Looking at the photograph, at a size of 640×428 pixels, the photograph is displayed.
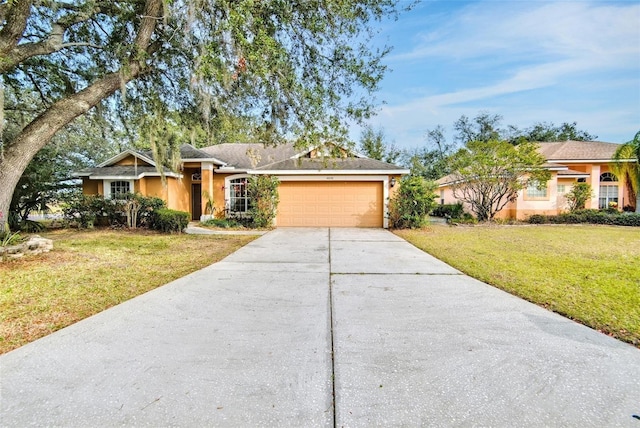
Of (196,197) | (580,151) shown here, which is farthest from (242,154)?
(580,151)

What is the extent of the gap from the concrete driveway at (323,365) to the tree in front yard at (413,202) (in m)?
8.54

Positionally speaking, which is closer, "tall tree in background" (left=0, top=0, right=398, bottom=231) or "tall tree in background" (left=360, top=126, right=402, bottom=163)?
"tall tree in background" (left=0, top=0, right=398, bottom=231)

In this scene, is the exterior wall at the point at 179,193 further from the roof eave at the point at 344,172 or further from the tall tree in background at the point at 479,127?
the tall tree in background at the point at 479,127

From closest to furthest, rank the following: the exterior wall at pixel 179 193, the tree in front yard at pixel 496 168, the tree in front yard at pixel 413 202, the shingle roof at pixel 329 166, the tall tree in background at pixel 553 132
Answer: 1. the tree in front yard at pixel 413 202
2. the shingle roof at pixel 329 166
3. the tree in front yard at pixel 496 168
4. the exterior wall at pixel 179 193
5. the tall tree in background at pixel 553 132

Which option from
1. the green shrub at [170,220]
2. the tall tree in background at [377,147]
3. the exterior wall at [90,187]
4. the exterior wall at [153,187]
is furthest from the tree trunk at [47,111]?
the tall tree in background at [377,147]

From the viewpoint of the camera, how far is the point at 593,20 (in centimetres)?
872

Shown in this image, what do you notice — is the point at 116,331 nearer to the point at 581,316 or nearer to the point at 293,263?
the point at 293,263

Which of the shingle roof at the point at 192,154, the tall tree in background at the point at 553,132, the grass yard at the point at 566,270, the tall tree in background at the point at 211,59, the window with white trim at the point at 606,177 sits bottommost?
the grass yard at the point at 566,270

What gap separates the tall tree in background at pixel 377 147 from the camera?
1223 inches

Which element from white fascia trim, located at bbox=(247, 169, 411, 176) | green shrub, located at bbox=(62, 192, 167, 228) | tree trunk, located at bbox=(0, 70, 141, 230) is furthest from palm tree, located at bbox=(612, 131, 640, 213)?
green shrub, located at bbox=(62, 192, 167, 228)

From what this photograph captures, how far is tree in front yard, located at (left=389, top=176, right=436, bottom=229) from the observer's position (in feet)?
41.4

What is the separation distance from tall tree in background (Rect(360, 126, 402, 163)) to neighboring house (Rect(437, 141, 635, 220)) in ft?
48.3

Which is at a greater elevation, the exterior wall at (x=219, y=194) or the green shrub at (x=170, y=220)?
the exterior wall at (x=219, y=194)

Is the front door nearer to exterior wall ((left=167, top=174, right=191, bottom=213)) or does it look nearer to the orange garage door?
exterior wall ((left=167, top=174, right=191, bottom=213))
